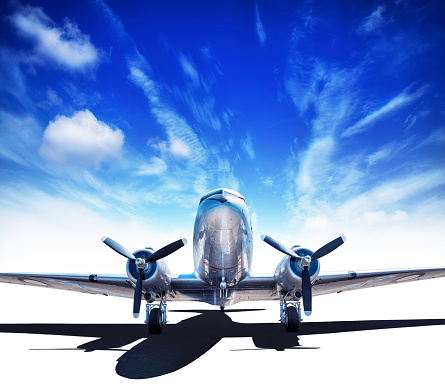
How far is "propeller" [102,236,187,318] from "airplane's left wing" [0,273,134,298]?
206cm

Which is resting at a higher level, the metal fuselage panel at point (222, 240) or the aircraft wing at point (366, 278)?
the metal fuselage panel at point (222, 240)

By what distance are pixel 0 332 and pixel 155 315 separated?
769 cm

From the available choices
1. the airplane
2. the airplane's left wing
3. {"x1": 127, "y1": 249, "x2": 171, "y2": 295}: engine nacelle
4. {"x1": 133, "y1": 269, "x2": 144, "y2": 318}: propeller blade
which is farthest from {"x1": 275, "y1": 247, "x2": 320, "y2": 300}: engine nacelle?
the airplane's left wing

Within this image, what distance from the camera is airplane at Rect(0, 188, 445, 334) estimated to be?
35.9ft

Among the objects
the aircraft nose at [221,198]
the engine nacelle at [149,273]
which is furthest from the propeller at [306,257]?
the engine nacelle at [149,273]

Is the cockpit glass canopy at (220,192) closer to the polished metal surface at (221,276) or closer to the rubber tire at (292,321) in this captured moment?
the polished metal surface at (221,276)

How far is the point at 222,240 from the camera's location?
11.1m

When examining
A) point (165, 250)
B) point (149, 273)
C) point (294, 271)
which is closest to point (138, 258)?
point (149, 273)

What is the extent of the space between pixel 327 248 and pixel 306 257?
0.98m

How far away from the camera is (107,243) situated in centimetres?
1230

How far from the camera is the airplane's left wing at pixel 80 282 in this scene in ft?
46.5

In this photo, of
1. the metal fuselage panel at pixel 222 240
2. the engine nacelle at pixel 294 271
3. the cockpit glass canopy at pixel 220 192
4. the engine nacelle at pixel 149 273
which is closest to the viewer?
the metal fuselage panel at pixel 222 240

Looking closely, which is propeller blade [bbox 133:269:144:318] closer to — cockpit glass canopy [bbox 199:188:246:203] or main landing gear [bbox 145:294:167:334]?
main landing gear [bbox 145:294:167:334]

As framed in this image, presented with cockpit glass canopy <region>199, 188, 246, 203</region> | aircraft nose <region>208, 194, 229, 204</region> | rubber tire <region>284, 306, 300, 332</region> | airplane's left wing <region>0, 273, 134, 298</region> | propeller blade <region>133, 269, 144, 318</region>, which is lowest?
rubber tire <region>284, 306, 300, 332</region>
